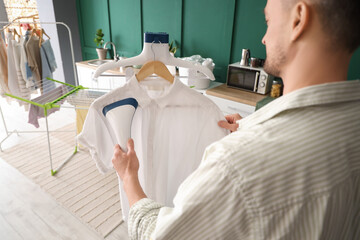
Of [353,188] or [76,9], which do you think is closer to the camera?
[353,188]

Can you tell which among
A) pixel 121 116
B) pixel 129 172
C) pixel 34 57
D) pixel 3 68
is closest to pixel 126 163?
pixel 129 172

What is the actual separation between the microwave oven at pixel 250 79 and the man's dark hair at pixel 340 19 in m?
1.81

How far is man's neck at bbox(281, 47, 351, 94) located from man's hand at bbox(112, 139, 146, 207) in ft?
1.92

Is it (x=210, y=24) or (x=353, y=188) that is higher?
(x=210, y=24)

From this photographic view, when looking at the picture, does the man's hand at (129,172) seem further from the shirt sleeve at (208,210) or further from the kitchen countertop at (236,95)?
the kitchen countertop at (236,95)

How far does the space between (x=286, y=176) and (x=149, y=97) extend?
2.40ft

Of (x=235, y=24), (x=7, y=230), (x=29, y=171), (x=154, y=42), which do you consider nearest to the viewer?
(x=154, y=42)

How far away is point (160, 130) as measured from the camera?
118 centimetres

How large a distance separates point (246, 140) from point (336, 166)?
182 millimetres

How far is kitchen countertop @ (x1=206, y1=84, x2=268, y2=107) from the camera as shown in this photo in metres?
2.25

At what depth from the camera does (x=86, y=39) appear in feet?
13.8

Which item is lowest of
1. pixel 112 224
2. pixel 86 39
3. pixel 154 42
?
pixel 112 224

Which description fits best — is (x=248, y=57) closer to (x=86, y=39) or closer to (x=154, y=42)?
(x=154, y=42)

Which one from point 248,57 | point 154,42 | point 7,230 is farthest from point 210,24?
point 7,230
